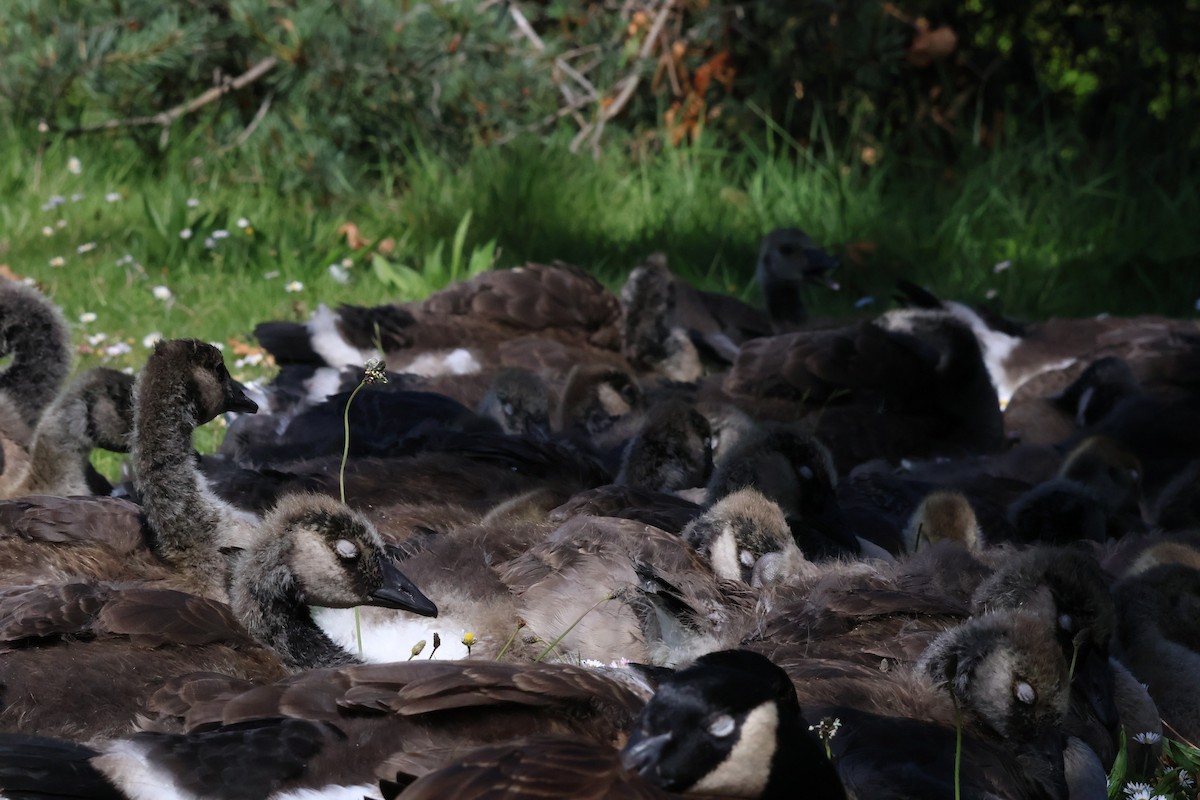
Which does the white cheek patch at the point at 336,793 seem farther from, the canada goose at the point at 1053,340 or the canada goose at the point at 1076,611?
the canada goose at the point at 1053,340

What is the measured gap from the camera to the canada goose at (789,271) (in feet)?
28.1

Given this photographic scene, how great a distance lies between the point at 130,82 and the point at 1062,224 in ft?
21.9

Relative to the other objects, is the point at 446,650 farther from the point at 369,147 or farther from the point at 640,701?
the point at 369,147

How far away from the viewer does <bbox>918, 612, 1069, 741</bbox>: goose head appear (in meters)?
3.27

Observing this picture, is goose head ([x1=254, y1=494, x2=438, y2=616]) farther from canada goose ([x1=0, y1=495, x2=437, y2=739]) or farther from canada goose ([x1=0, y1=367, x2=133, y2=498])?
canada goose ([x1=0, y1=367, x2=133, y2=498])

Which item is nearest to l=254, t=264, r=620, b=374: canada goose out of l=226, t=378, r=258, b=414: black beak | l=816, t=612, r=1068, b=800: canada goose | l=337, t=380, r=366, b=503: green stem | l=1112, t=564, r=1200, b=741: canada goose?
l=337, t=380, r=366, b=503: green stem

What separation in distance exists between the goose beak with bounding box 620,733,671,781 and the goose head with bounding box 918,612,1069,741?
3.23 ft

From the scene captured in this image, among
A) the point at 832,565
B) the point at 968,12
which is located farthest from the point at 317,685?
the point at 968,12

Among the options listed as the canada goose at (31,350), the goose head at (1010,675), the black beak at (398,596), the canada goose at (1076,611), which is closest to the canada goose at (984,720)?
the goose head at (1010,675)

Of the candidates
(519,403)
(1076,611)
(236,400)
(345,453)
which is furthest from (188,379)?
(1076,611)

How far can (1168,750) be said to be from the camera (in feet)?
12.5

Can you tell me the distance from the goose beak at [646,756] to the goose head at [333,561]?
1.31 m

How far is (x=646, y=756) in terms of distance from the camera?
251 cm

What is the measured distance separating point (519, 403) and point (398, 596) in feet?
8.76
